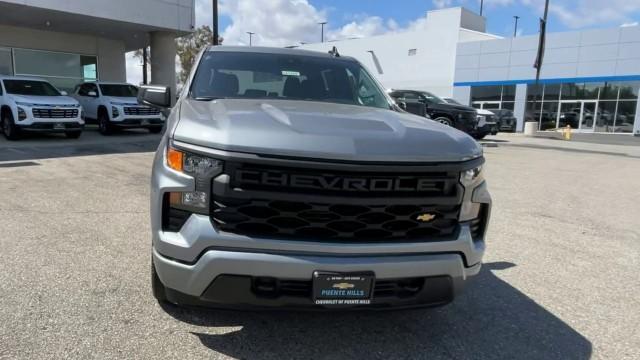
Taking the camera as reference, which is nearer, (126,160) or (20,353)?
(20,353)

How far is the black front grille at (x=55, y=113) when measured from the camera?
12.7 m

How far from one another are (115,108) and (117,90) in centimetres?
125

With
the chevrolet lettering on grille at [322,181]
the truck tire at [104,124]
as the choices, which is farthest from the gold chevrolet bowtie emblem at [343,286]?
the truck tire at [104,124]

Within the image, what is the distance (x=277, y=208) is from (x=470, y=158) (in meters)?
1.08

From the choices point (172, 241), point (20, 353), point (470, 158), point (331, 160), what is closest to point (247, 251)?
point (172, 241)

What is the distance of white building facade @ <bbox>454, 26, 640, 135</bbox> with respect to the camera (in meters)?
27.8

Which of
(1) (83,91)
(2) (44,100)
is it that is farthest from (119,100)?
(2) (44,100)

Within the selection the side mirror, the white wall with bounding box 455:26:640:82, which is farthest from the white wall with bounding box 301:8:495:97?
the side mirror

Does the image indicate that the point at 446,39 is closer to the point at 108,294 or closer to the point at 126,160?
the point at 126,160

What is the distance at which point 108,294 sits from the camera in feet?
10.9

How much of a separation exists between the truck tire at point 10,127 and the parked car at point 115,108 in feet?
8.90

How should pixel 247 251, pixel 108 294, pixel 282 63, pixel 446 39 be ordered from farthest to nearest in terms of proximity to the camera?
pixel 446 39 < pixel 282 63 < pixel 108 294 < pixel 247 251

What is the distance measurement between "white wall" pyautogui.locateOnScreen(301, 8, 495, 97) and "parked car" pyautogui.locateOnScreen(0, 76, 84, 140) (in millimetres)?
23745

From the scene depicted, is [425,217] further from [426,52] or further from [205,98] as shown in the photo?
[426,52]
